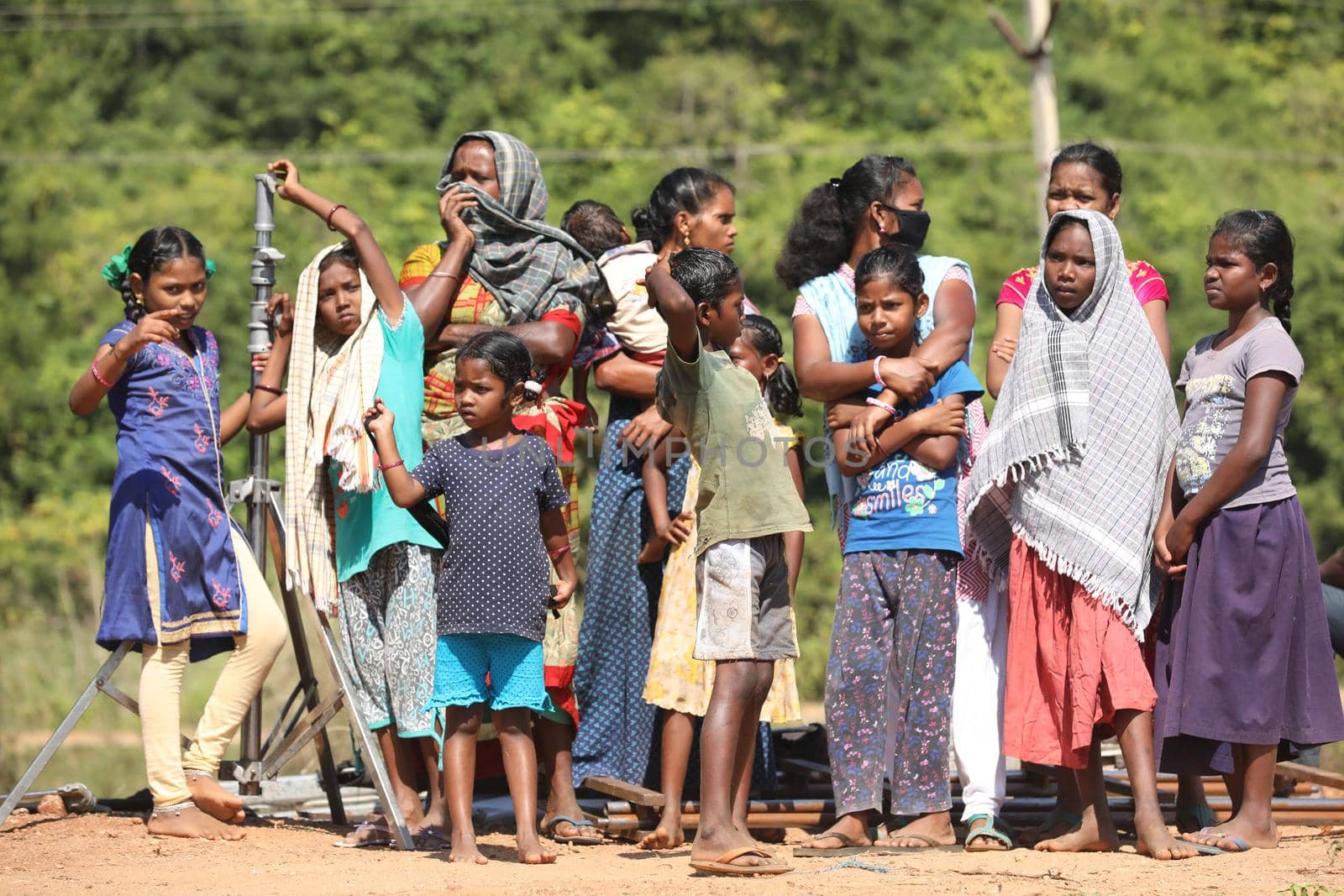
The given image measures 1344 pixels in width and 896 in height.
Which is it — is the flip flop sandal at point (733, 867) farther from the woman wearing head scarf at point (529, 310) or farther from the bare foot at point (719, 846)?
the woman wearing head scarf at point (529, 310)

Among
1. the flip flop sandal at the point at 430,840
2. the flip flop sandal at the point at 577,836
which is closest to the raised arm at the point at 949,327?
the flip flop sandal at the point at 577,836

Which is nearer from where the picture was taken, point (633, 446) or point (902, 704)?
point (902, 704)

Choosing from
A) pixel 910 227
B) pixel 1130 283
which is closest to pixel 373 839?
pixel 910 227

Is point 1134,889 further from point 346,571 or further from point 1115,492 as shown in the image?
point 346,571

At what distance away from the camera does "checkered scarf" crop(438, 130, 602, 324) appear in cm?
567

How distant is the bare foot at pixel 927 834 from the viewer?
196 inches

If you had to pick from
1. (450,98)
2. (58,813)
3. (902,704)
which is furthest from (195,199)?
(902,704)

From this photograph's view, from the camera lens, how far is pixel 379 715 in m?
5.34

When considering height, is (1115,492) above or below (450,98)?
below

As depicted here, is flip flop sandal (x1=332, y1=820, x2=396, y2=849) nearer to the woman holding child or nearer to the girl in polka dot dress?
the girl in polka dot dress

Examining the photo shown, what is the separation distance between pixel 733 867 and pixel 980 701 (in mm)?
1165

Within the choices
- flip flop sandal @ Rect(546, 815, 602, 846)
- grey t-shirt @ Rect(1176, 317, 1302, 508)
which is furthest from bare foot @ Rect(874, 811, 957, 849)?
grey t-shirt @ Rect(1176, 317, 1302, 508)

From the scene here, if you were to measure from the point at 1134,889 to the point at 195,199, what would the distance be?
762 inches

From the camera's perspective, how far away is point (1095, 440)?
16.1 feet
